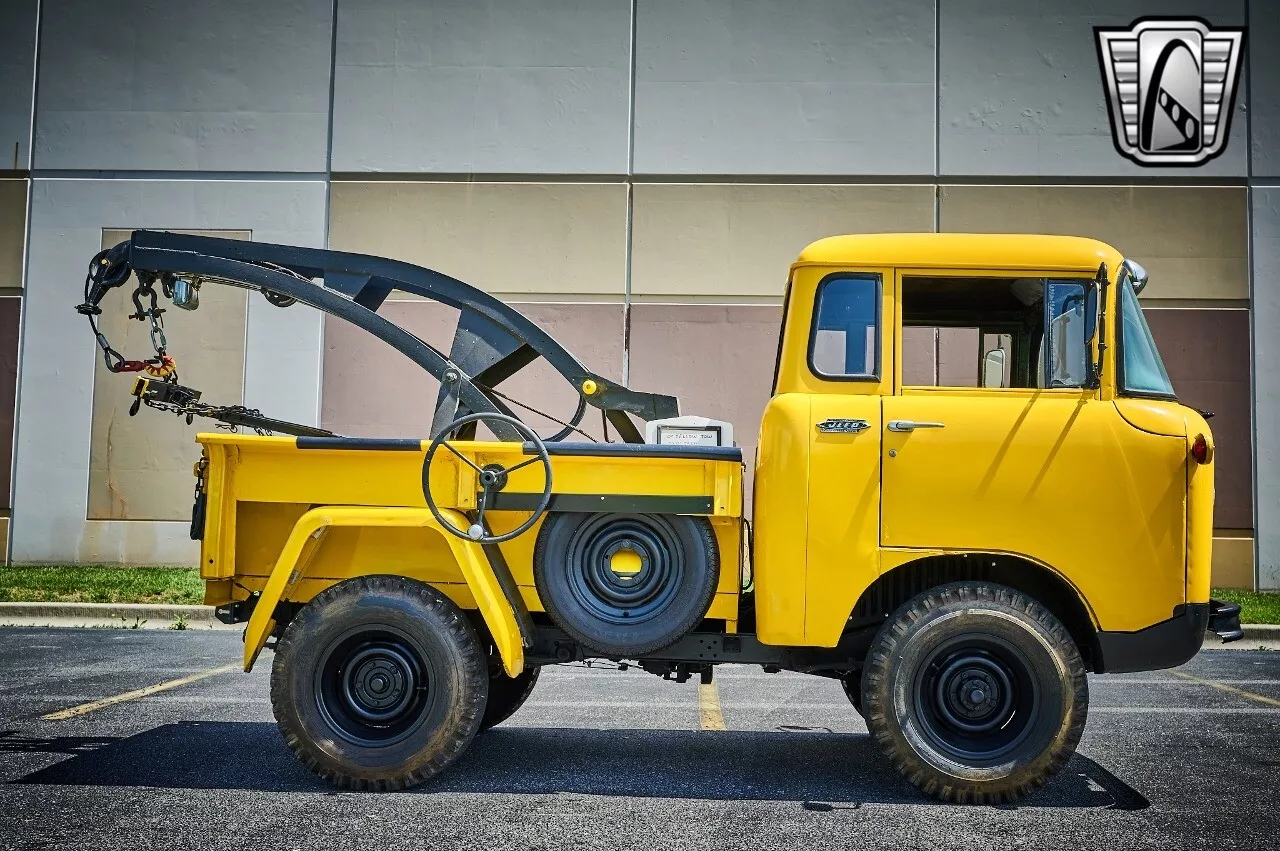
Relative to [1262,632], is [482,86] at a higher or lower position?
higher

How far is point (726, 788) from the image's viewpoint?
498 centimetres

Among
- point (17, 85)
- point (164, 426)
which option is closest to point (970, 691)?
point (164, 426)

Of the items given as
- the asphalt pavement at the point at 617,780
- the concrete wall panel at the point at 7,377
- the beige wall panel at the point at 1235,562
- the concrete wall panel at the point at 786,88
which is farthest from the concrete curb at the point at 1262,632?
the concrete wall panel at the point at 7,377

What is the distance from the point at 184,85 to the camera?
15.3m

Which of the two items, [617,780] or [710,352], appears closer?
[617,780]

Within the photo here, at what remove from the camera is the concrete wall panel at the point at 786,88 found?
14789 millimetres

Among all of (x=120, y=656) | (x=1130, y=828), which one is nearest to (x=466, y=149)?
(x=120, y=656)

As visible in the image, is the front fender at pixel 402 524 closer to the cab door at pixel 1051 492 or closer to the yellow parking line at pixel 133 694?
the cab door at pixel 1051 492

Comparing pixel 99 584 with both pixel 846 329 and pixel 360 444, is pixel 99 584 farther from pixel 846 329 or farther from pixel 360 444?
pixel 846 329

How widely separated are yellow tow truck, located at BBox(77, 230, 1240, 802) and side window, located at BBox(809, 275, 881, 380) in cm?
1

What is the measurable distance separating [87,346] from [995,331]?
44.7 feet

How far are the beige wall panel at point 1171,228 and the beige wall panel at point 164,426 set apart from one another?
32.9 feet

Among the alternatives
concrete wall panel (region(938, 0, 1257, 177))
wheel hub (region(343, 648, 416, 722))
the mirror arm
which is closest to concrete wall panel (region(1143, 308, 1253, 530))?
concrete wall panel (region(938, 0, 1257, 177))

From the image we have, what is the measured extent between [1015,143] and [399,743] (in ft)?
42.0
